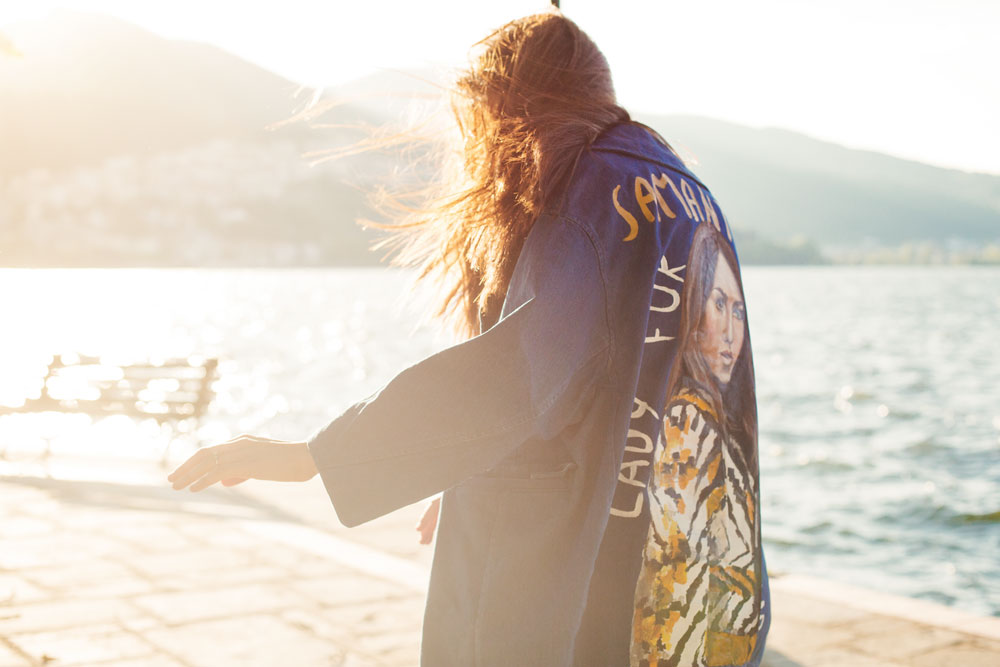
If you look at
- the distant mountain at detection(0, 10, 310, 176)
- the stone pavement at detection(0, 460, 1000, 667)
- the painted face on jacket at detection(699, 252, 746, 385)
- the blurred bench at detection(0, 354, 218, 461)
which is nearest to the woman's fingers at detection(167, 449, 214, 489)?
the painted face on jacket at detection(699, 252, 746, 385)

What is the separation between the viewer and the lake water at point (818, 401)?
12852mm

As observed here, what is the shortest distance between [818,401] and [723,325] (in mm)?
31334

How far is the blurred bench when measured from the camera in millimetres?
10305

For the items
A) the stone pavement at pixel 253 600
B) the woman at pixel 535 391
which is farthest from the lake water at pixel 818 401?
the stone pavement at pixel 253 600

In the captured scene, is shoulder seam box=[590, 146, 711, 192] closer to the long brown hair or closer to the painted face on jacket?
the long brown hair

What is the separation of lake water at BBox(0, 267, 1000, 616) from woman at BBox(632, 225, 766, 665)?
0.51 metres

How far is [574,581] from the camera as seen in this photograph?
58.1 inches

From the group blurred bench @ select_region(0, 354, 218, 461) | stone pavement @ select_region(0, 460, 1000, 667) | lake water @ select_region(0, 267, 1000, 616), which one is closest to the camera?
stone pavement @ select_region(0, 460, 1000, 667)

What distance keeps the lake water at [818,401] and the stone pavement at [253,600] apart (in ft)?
7.24

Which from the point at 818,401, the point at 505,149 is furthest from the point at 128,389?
the point at 818,401

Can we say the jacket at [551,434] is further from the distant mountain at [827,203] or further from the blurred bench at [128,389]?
the distant mountain at [827,203]

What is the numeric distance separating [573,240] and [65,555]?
493 cm

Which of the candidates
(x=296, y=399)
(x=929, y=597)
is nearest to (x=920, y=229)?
(x=296, y=399)

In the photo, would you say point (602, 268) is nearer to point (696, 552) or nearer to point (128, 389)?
point (696, 552)
